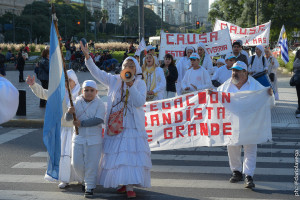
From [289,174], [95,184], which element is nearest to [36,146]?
[95,184]

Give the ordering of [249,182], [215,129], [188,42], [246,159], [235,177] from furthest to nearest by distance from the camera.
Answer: [188,42] < [215,129] < [235,177] < [246,159] < [249,182]

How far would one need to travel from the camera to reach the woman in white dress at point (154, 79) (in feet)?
31.6

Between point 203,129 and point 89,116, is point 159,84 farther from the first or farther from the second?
point 89,116

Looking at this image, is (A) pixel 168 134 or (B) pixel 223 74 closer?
(A) pixel 168 134

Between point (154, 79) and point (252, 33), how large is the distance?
10589 millimetres

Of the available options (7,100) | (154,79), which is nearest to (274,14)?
(154,79)

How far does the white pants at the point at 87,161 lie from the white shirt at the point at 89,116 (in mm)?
63

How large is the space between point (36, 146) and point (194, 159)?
3053mm

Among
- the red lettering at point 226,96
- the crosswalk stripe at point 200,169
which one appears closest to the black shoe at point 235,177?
the crosswalk stripe at point 200,169

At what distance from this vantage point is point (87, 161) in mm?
6105

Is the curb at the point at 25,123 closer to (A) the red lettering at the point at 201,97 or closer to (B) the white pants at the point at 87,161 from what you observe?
(A) the red lettering at the point at 201,97

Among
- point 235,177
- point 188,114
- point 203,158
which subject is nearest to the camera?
point 235,177

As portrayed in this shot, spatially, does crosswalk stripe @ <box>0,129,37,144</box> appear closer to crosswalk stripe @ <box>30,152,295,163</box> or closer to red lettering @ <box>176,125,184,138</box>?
crosswalk stripe @ <box>30,152,295,163</box>

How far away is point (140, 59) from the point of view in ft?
44.5
